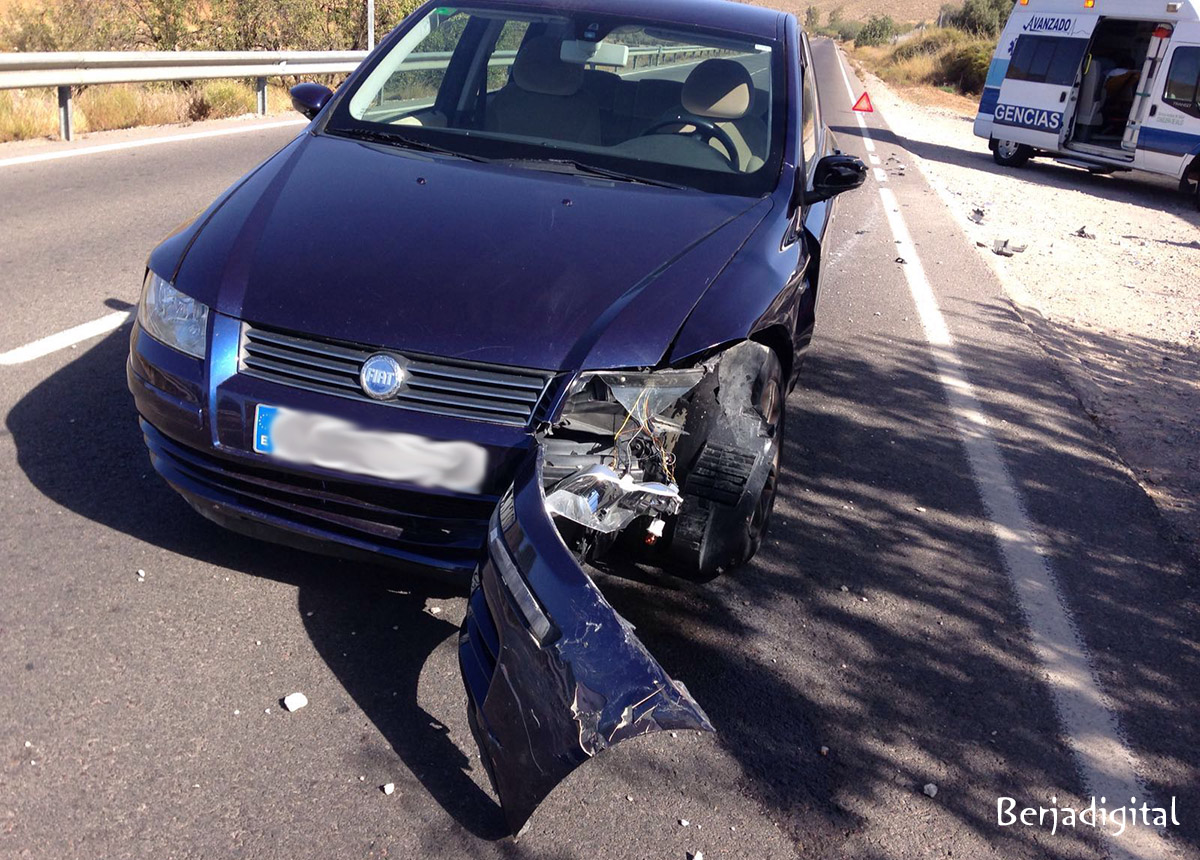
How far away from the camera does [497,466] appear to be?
301 cm

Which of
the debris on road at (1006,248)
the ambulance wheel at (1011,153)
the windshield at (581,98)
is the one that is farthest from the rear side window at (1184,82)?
the windshield at (581,98)

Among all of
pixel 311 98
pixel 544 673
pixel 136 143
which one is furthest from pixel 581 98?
pixel 136 143

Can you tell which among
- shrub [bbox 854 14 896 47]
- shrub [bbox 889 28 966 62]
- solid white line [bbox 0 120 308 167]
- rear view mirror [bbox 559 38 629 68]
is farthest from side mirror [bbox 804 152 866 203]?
shrub [bbox 854 14 896 47]

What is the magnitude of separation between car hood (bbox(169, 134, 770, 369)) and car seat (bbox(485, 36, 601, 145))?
1.50 ft

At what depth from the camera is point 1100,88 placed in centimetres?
→ 1831

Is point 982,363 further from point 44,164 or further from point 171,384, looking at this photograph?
point 44,164

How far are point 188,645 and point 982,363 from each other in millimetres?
5467

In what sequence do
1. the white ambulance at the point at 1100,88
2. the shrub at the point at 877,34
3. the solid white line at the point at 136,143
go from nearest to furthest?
the solid white line at the point at 136,143 < the white ambulance at the point at 1100,88 < the shrub at the point at 877,34

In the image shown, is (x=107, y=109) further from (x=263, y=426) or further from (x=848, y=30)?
(x=848, y=30)

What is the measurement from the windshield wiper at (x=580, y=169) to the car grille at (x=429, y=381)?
1.35 meters

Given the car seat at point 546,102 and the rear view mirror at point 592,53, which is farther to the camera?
the rear view mirror at point 592,53

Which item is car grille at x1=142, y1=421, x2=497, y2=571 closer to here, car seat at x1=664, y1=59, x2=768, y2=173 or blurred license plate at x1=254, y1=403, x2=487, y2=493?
blurred license plate at x1=254, y1=403, x2=487, y2=493

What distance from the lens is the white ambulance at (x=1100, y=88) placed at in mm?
16188

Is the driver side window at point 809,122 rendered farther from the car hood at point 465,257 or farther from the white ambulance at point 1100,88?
the white ambulance at point 1100,88
